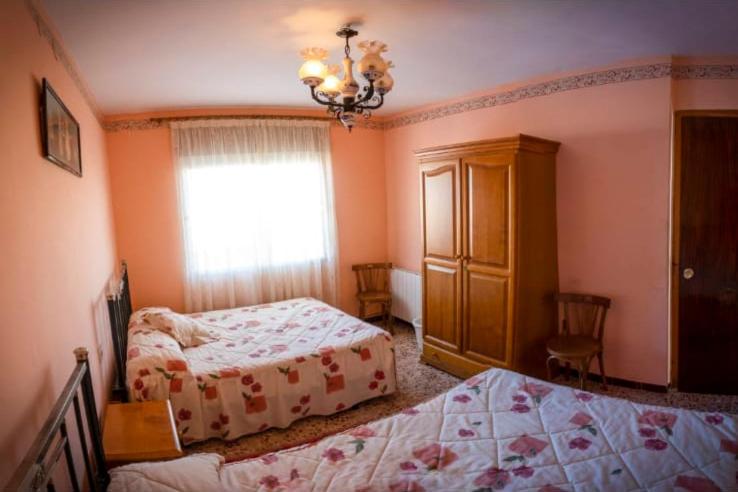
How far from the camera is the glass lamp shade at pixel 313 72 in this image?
2228mm

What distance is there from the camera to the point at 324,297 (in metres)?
4.93

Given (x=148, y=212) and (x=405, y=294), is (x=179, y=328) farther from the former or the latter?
(x=405, y=294)

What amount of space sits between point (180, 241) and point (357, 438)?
310 centimetres

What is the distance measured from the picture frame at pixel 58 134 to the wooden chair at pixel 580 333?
3.12 meters

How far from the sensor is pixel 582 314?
11.3ft

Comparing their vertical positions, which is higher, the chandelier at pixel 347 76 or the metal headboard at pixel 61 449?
the chandelier at pixel 347 76

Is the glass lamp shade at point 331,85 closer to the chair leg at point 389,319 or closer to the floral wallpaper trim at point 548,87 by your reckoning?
the floral wallpaper trim at point 548,87

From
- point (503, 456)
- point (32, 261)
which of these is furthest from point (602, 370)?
point (32, 261)

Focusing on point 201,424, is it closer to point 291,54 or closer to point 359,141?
point 291,54

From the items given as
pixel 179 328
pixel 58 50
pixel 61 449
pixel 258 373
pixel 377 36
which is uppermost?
pixel 377 36

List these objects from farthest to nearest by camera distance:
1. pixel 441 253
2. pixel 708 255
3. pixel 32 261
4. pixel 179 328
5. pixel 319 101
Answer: pixel 441 253 → pixel 179 328 → pixel 708 255 → pixel 319 101 → pixel 32 261

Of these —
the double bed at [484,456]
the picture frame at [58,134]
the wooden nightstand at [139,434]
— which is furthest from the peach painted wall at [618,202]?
the picture frame at [58,134]

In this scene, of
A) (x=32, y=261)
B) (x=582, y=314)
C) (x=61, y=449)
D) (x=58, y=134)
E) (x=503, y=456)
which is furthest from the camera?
(x=582, y=314)

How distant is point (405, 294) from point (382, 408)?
1881 millimetres
